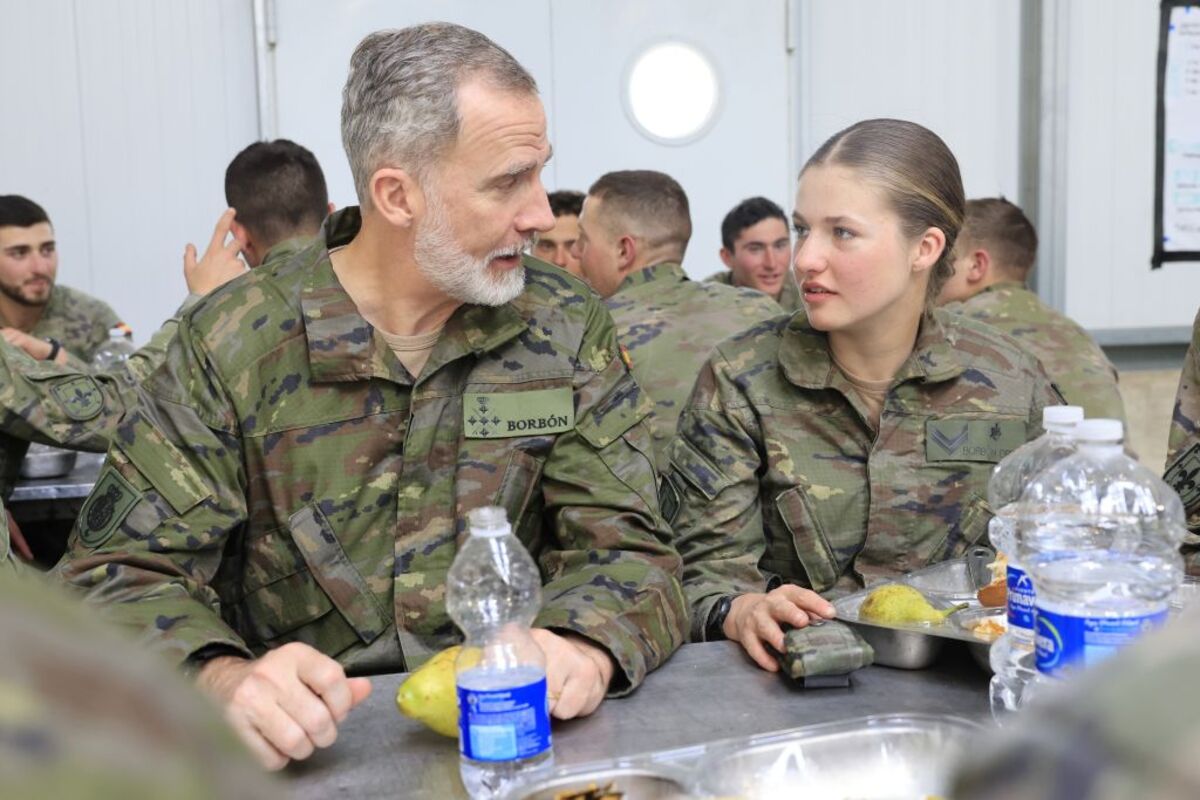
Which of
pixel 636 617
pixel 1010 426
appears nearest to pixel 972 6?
pixel 1010 426

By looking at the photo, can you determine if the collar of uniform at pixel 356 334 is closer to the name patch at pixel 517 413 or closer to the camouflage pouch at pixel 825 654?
the name patch at pixel 517 413

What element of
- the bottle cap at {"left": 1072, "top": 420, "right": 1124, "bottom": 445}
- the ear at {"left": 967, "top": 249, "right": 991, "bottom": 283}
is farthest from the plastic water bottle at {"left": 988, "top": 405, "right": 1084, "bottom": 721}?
the ear at {"left": 967, "top": 249, "right": 991, "bottom": 283}

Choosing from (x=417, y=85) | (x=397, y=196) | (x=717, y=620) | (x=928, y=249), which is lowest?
(x=717, y=620)

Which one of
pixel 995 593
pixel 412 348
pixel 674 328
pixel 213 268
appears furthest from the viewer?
pixel 213 268

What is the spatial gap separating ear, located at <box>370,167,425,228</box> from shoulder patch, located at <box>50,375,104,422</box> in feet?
5.09

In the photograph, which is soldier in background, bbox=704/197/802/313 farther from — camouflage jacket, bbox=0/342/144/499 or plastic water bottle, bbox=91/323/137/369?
camouflage jacket, bbox=0/342/144/499

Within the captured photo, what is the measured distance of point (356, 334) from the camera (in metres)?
1.78

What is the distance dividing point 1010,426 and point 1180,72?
164 inches

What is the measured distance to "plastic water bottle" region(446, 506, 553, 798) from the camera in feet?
3.75

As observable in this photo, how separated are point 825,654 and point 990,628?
216mm

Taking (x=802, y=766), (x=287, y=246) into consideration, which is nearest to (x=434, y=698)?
(x=802, y=766)

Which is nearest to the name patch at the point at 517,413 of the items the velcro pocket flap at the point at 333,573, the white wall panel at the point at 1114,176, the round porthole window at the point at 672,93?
the velcro pocket flap at the point at 333,573

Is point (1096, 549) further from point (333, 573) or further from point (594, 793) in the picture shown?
point (333, 573)

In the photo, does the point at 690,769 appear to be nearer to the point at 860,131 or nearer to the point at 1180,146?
the point at 860,131
